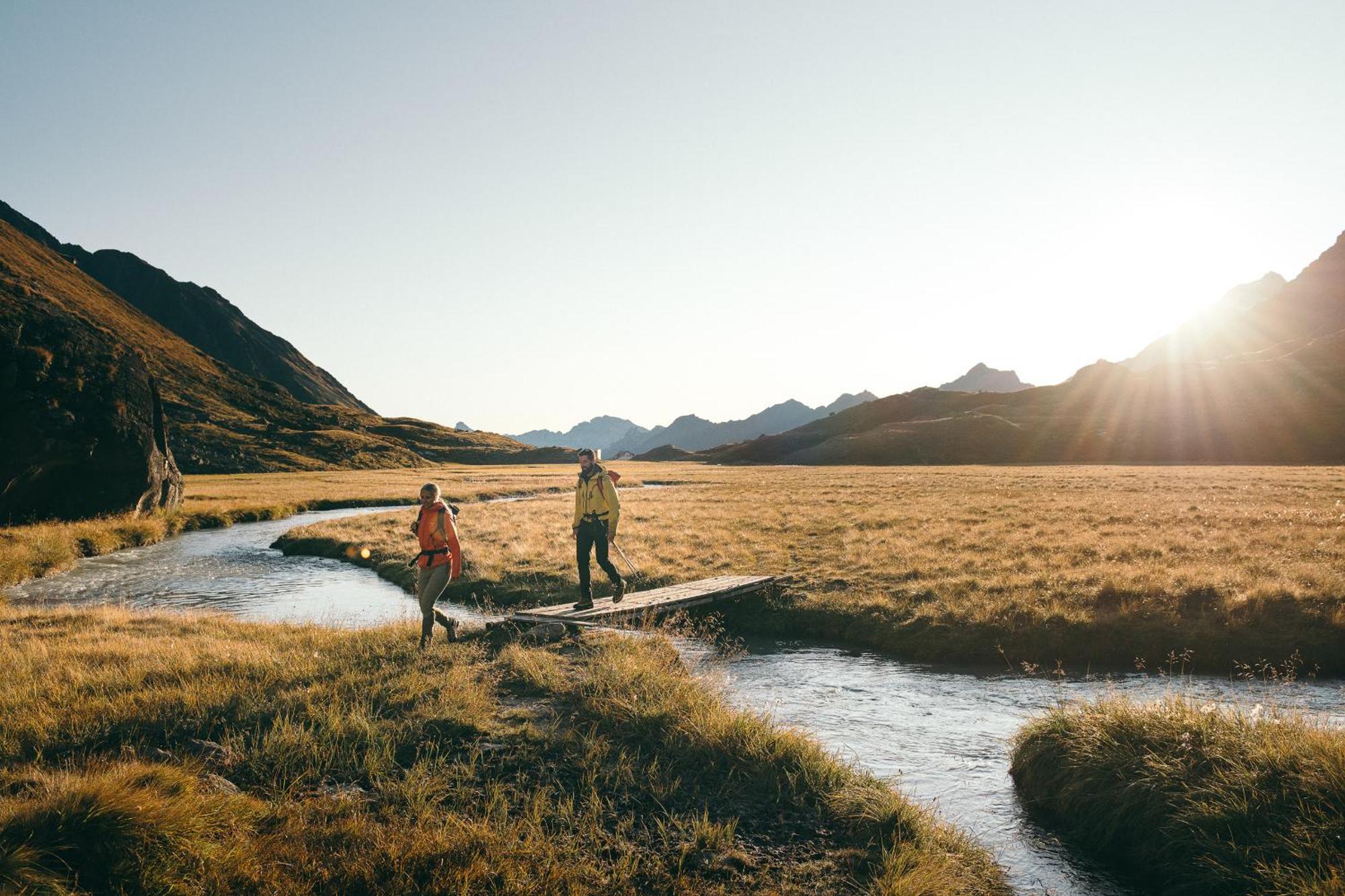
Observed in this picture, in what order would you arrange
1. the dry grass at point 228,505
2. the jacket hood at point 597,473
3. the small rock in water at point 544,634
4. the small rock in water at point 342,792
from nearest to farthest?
the small rock in water at point 342,792 → the small rock in water at point 544,634 → the jacket hood at point 597,473 → the dry grass at point 228,505

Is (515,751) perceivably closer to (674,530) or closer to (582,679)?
(582,679)

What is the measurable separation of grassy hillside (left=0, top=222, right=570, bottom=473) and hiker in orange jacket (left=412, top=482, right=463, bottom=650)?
340ft

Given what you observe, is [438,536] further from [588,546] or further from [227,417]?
[227,417]

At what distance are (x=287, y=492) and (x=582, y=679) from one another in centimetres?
5605

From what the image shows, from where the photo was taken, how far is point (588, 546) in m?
14.9

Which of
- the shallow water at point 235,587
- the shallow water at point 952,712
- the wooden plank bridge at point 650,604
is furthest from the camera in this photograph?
the shallow water at point 235,587

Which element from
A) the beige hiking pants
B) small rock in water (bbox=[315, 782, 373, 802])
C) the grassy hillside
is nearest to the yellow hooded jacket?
the beige hiking pants

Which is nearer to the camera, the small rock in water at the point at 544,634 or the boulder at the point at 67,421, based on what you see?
the small rock in water at the point at 544,634

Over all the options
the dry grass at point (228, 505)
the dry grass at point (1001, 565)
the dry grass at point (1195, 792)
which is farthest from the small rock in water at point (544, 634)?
the dry grass at point (228, 505)

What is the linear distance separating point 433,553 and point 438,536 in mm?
357

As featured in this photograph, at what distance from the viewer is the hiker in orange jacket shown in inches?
467

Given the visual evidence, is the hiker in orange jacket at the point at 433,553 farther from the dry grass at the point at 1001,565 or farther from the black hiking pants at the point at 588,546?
the dry grass at the point at 1001,565

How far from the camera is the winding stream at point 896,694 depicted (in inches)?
306

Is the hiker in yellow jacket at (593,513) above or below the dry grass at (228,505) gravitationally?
above
